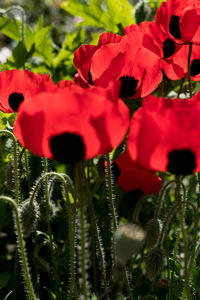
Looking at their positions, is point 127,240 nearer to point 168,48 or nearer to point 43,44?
point 168,48

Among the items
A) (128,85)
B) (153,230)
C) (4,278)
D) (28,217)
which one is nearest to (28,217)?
(28,217)

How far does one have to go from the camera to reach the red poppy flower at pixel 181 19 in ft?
4.17

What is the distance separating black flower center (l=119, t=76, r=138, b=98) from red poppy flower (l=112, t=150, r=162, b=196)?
0.62 feet

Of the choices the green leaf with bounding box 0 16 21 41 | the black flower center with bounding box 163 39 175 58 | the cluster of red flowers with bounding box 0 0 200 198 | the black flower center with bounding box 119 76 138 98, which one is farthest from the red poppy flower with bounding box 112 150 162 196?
the green leaf with bounding box 0 16 21 41

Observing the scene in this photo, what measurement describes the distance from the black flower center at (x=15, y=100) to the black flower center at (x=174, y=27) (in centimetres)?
41

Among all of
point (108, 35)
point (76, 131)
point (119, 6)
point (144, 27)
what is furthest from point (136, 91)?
point (119, 6)

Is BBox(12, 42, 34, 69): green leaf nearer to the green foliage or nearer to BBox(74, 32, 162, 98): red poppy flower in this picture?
the green foliage

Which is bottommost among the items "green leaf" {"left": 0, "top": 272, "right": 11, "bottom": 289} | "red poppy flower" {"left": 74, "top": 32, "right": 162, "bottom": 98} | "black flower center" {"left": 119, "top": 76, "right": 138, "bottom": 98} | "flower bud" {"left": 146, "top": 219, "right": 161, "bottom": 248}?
"green leaf" {"left": 0, "top": 272, "right": 11, "bottom": 289}

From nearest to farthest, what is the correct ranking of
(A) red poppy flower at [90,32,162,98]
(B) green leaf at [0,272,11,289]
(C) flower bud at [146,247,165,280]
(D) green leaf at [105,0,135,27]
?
(C) flower bud at [146,247,165,280], (A) red poppy flower at [90,32,162,98], (B) green leaf at [0,272,11,289], (D) green leaf at [105,0,135,27]

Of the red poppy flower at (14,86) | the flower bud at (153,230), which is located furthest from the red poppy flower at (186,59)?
the flower bud at (153,230)

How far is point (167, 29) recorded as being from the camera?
4.31 ft

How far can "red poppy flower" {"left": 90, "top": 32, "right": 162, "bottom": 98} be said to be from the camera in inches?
44.9

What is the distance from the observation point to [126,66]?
116cm

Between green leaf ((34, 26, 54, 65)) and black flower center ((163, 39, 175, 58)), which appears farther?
green leaf ((34, 26, 54, 65))
